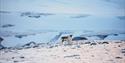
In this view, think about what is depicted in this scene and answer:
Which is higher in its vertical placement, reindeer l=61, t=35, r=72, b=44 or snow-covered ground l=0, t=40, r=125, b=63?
reindeer l=61, t=35, r=72, b=44

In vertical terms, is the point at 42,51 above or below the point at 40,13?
below

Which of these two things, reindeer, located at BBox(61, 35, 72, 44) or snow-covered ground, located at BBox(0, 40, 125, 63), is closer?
snow-covered ground, located at BBox(0, 40, 125, 63)

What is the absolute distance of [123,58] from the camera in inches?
141

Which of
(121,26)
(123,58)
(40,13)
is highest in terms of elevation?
(40,13)

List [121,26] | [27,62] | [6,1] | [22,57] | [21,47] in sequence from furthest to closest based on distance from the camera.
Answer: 1. [121,26]
2. [21,47]
3. [6,1]
4. [22,57]
5. [27,62]

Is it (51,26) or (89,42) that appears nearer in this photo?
(51,26)

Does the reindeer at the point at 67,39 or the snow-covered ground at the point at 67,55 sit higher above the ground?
the reindeer at the point at 67,39

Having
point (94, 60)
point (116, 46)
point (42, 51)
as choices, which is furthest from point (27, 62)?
point (116, 46)

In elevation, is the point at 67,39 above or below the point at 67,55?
above

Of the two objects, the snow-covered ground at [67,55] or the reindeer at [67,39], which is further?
the reindeer at [67,39]

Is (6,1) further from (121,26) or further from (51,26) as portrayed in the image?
(121,26)

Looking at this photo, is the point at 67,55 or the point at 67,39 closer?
the point at 67,55

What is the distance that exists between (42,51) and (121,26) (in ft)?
5.93

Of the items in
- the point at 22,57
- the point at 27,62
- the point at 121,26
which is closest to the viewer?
the point at 27,62
